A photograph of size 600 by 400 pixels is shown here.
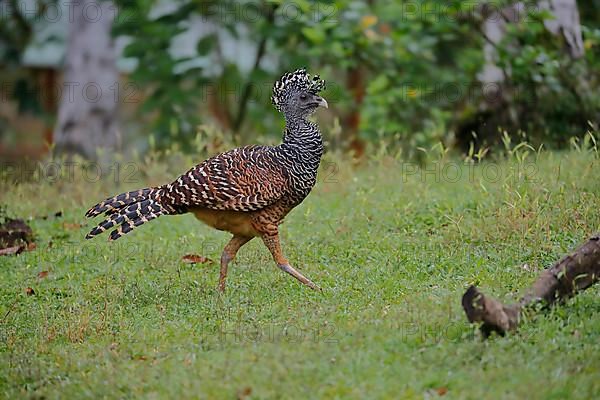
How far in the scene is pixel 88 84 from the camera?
44.5ft

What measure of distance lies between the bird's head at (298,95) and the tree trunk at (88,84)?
6.94m

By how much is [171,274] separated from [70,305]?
37.3 inches

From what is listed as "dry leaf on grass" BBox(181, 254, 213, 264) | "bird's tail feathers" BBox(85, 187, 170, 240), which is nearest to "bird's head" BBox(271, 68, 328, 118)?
"bird's tail feathers" BBox(85, 187, 170, 240)

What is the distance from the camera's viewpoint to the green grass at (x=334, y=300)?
190 inches

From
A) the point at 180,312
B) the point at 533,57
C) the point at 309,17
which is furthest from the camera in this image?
the point at 309,17

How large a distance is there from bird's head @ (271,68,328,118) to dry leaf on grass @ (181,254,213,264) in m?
1.56

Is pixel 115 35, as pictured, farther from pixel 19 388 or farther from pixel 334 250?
pixel 19 388

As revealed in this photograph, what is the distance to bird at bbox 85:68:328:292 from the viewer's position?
6.60 metres

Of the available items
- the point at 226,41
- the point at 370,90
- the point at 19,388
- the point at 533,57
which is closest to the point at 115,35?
the point at 226,41

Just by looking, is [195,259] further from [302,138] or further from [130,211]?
[302,138]

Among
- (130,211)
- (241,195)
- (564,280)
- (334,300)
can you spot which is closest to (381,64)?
(241,195)

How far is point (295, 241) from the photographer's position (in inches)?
316

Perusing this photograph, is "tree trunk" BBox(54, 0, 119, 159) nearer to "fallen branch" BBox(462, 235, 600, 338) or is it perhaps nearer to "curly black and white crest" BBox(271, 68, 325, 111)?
"curly black and white crest" BBox(271, 68, 325, 111)

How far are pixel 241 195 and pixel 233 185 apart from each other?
0.10 m
